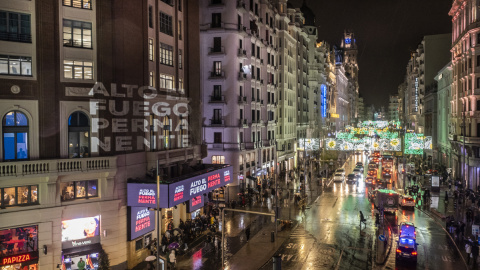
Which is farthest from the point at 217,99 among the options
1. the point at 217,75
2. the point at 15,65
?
the point at 15,65

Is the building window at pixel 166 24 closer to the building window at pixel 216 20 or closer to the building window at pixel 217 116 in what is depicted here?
the building window at pixel 216 20

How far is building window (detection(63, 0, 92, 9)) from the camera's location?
29.3m

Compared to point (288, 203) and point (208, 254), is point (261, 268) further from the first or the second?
point (288, 203)

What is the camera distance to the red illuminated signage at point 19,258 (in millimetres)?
25850

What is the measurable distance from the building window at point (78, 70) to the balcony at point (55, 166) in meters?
5.73

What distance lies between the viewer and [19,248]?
26750 mm

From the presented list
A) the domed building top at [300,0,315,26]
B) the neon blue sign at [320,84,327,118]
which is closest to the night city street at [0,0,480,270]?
the domed building top at [300,0,315,26]

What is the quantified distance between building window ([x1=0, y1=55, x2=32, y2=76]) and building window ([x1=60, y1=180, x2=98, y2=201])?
25.2ft

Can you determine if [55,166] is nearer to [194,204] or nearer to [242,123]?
[194,204]

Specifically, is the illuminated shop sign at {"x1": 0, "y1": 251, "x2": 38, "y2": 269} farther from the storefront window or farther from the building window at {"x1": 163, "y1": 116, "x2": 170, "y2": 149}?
the building window at {"x1": 163, "y1": 116, "x2": 170, "y2": 149}

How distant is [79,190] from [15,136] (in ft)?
17.7

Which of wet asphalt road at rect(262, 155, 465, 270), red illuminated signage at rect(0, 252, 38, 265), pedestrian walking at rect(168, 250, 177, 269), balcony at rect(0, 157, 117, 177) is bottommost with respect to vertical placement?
wet asphalt road at rect(262, 155, 465, 270)

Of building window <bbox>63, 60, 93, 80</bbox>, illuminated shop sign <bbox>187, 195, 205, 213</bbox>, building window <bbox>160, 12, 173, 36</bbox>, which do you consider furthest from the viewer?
building window <bbox>160, 12, 173, 36</bbox>

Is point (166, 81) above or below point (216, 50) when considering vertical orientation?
below
